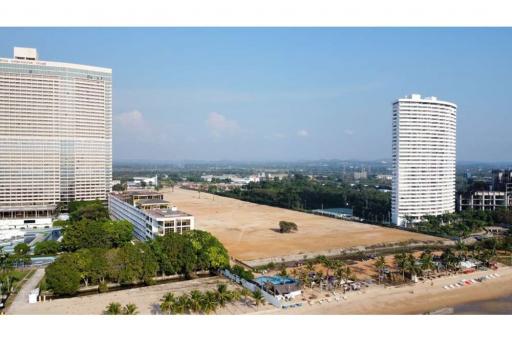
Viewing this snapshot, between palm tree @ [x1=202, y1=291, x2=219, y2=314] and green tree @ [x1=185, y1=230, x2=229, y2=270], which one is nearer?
palm tree @ [x1=202, y1=291, x2=219, y2=314]

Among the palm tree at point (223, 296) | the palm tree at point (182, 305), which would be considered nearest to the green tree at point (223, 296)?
the palm tree at point (223, 296)

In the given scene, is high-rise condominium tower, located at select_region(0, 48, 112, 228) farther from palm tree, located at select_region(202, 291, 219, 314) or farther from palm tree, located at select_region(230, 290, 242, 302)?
palm tree, located at select_region(202, 291, 219, 314)

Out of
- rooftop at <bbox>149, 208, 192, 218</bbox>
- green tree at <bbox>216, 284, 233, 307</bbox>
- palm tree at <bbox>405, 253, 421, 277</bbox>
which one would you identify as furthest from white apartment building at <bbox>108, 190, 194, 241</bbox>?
palm tree at <bbox>405, 253, 421, 277</bbox>

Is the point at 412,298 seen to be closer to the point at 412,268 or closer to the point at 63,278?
the point at 412,268

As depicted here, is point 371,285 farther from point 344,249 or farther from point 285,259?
point 344,249

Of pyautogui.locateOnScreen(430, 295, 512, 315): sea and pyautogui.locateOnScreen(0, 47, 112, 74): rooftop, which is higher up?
pyautogui.locateOnScreen(0, 47, 112, 74): rooftop

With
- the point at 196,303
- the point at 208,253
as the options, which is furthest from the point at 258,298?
the point at 208,253

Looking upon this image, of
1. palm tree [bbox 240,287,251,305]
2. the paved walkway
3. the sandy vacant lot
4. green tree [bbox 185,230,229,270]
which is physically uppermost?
green tree [bbox 185,230,229,270]
